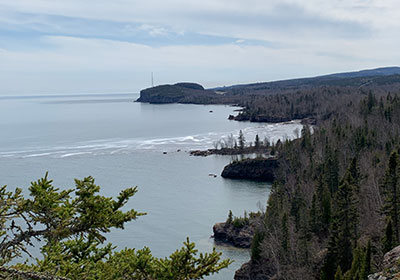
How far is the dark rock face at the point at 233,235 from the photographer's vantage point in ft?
117

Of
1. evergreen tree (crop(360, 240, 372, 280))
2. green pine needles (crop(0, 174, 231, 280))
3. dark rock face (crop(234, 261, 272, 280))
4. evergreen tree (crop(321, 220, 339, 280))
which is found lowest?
dark rock face (crop(234, 261, 272, 280))

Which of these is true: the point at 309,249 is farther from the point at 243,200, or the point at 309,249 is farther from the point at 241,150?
the point at 241,150

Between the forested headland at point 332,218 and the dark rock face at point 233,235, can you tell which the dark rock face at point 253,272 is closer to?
the forested headland at point 332,218

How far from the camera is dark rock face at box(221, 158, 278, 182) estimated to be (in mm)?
61156

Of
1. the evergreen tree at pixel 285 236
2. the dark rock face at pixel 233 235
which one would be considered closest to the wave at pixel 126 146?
the dark rock face at pixel 233 235

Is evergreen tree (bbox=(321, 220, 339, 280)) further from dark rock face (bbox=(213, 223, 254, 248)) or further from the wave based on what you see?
the wave

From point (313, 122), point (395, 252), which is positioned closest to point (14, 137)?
point (313, 122)

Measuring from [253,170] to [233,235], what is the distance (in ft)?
85.9

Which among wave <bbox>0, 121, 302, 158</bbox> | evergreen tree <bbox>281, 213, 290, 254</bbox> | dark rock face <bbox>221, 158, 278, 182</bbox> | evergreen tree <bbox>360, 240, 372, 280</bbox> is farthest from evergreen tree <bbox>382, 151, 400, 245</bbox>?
wave <bbox>0, 121, 302, 158</bbox>

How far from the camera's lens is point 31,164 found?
64.4 metres

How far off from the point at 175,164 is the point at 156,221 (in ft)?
87.3

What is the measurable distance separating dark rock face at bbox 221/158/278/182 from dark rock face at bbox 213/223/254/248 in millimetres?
23641

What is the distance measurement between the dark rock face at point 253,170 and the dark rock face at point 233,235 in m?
23.6

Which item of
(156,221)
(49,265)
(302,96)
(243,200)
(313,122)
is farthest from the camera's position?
(302,96)
